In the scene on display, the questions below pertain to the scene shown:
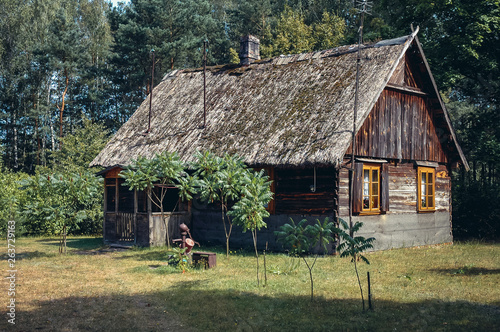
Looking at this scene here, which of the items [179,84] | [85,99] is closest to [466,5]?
[179,84]

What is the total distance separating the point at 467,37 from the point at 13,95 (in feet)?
107

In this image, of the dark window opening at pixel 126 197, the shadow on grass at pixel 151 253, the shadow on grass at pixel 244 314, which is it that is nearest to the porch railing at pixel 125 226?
the dark window opening at pixel 126 197

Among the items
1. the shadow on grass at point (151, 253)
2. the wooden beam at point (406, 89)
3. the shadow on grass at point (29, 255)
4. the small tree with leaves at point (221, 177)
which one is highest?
the wooden beam at point (406, 89)

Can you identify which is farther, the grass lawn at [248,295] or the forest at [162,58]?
the forest at [162,58]

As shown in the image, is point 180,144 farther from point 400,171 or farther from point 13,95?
point 13,95

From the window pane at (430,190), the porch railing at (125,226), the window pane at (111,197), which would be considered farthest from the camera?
the window pane at (111,197)

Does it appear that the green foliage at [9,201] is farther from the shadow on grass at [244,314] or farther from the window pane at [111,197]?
the shadow on grass at [244,314]

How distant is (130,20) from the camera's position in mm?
36406

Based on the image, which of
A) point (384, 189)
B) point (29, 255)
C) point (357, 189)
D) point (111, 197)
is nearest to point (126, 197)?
point (111, 197)

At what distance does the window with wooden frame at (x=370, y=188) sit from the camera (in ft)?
51.1

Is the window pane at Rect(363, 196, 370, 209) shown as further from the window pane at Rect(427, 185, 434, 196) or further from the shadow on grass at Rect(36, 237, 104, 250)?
the shadow on grass at Rect(36, 237, 104, 250)

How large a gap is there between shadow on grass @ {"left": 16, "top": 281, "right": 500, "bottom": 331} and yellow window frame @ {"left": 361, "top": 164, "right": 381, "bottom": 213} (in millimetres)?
7038

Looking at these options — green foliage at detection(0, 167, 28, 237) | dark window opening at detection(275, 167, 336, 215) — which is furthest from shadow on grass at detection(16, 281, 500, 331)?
green foliage at detection(0, 167, 28, 237)

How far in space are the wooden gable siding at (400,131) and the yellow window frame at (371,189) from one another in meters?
0.45
